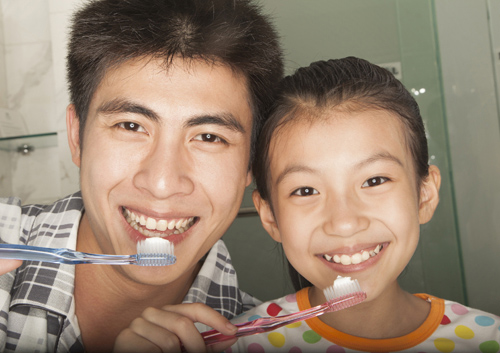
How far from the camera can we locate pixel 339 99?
0.65 meters

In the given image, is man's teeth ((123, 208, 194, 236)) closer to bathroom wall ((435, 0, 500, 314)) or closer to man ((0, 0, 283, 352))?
man ((0, 0, 283, 352))

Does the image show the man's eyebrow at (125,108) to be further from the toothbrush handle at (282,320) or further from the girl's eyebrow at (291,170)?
the toothbrush handle at (282,320)

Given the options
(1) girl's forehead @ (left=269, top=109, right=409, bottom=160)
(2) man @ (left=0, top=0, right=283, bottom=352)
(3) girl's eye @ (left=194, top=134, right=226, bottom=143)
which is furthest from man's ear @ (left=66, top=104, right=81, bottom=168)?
(1) girl's forehead @ (left=269, top=109, right=409, bottom=160)

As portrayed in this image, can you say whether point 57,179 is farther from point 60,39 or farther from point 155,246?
point 155,246

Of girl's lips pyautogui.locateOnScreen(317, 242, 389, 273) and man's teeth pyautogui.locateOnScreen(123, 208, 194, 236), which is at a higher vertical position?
man's teeth pyautogui.locateOnScreen(123, 208, 194, 236)

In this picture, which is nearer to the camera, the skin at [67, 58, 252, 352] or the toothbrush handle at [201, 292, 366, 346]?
the toothbrush handle at [201, 292, 366, 346]

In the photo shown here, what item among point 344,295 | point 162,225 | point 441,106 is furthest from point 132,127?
point 441,106

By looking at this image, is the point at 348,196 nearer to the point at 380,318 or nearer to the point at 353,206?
the point at 353,206

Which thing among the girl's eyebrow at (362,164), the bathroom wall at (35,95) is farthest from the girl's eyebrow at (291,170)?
the bathroom wall at (35,95)

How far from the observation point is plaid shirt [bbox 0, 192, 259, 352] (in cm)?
68

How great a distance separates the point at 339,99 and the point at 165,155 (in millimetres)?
232

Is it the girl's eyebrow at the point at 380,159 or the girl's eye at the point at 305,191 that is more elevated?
the girl's eyebrow at the point at 380,159

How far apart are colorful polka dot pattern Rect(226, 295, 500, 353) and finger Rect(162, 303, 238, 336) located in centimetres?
14

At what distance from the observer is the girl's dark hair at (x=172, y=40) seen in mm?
673
